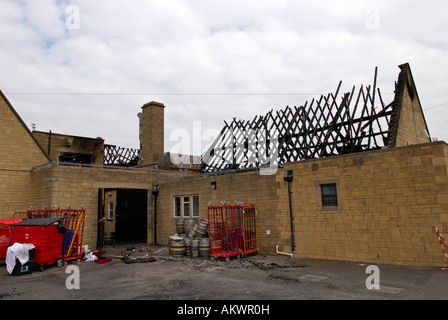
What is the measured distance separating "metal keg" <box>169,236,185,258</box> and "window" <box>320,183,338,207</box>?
601cm

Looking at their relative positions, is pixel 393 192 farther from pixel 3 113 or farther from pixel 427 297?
pixel 3 113

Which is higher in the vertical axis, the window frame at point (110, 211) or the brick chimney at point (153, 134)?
the brick chimney at point (153, 134)

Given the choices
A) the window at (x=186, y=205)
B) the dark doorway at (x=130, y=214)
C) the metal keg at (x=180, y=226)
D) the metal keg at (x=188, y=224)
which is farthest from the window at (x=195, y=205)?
the dark doorway at (x=130, y=214)

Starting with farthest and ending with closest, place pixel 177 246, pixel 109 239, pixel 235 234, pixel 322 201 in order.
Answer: pixel 109 239
pixel 177 246
pixel 235 234
pixel 322 201

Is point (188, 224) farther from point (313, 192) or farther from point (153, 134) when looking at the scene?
point (153, 134)

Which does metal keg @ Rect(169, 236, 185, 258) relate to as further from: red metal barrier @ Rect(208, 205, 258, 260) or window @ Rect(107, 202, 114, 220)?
window @ Rect(107, 202, 114, 220)

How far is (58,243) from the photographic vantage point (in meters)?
10.7

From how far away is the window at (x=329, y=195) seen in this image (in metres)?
10.6

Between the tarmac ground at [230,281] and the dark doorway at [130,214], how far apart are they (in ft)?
31.9

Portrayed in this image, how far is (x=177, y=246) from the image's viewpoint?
41.5 feet

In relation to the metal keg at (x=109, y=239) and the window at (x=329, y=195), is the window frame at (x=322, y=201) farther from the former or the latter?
the metal keg at (x=109, y=239)

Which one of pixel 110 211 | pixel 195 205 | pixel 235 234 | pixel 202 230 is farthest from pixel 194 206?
pixel 110 211

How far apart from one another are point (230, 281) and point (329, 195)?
16.2 feet
